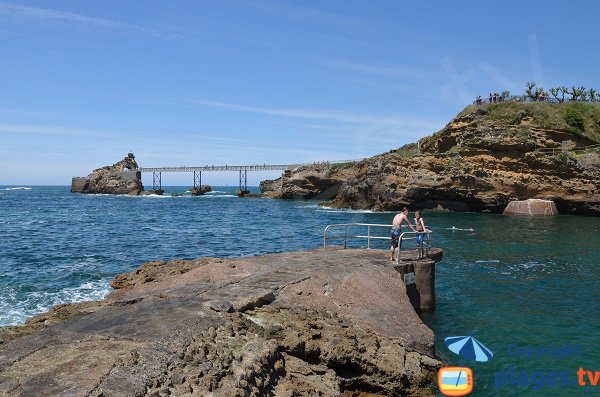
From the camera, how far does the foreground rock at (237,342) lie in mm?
6187

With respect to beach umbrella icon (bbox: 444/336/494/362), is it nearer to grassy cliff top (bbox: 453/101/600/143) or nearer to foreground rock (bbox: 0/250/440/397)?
foreground rock (bbox: 0/250/440/397)

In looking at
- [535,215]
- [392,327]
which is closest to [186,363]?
[392,327]

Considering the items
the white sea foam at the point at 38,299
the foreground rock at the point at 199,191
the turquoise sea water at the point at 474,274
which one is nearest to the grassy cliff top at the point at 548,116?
the turquoise sea water at the point at 474,274

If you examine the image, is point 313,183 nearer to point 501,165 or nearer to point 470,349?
point 501,165

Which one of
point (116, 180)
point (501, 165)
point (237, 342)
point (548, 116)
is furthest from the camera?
point (116, 180)

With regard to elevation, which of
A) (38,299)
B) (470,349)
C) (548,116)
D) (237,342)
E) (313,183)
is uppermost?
(548,116)

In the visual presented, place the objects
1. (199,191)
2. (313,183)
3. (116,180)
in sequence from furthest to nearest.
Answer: (199,191) < (116,180) < (313,183)

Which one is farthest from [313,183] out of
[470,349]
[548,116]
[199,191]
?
[470,349]

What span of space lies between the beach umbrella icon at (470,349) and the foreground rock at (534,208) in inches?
1898

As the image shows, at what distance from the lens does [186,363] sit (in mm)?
6668

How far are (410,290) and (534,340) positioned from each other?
352cm

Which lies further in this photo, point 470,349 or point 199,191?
point 199,191

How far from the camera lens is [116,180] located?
134125mm

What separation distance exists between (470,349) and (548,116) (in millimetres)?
59103
